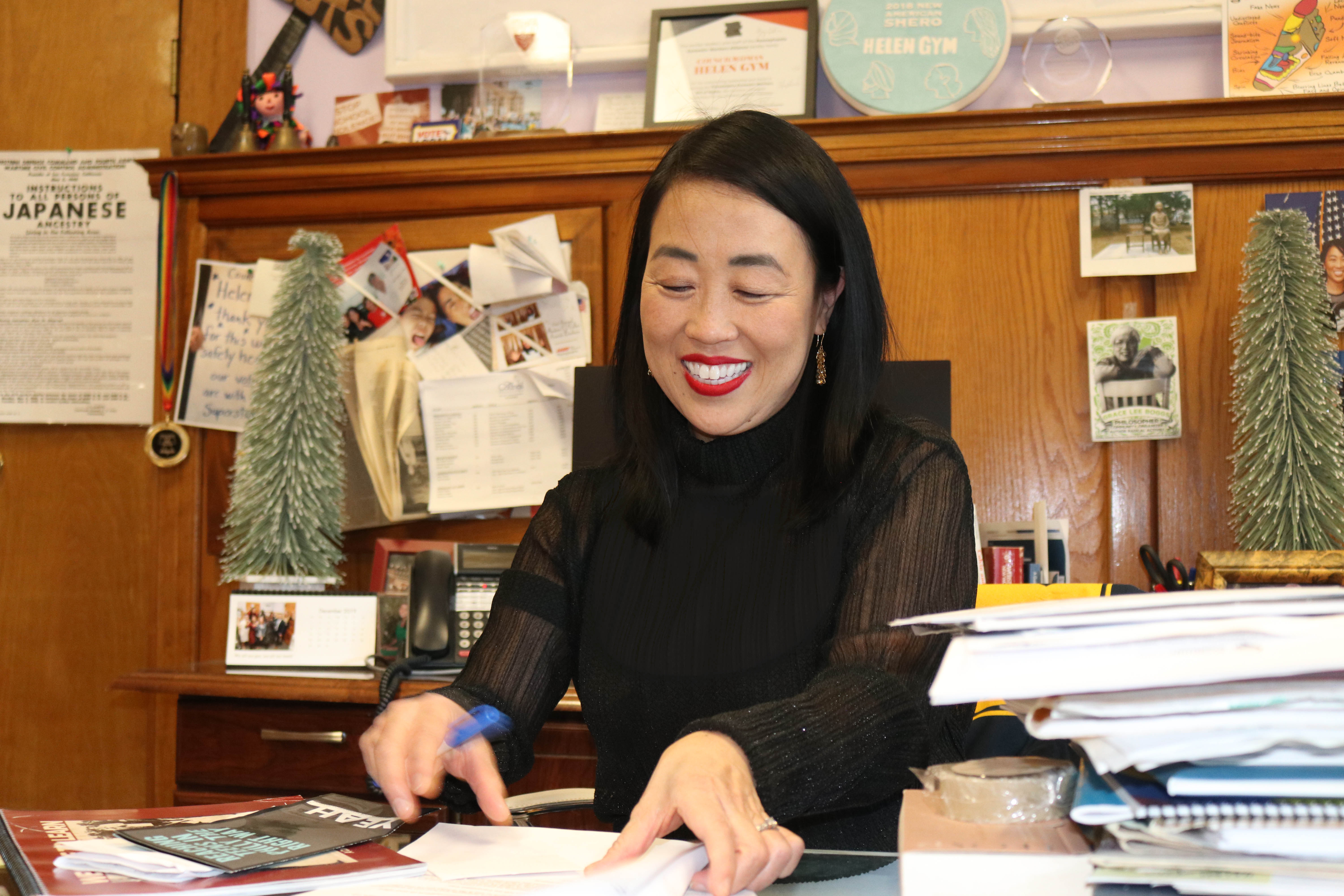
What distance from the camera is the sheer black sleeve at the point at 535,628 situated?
3.50ft

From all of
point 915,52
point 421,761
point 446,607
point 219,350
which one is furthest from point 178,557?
point 915,52

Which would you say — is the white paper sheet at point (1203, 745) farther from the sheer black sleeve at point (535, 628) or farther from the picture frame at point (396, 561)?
the picture frame at point (396, 561)

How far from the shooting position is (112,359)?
8.05ft

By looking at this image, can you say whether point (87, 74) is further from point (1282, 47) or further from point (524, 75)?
point (1282, 47)

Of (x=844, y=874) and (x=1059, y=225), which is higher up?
(x=1059, y=225)

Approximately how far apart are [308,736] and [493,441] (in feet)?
2.09

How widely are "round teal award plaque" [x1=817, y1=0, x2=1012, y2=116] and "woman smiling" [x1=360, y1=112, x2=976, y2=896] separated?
0.92 meters

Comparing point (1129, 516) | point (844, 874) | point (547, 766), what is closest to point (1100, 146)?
point (1129, 516)

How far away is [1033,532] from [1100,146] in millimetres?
648

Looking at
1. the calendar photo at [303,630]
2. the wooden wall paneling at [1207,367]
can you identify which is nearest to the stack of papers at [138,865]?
the calendar photo at [303,630]

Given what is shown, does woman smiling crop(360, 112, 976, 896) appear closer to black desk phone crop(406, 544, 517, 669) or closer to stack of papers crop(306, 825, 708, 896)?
stack of papers crop(306, 825, 708, 896)

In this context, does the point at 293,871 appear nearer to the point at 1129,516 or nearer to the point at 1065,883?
the point at 1065,883

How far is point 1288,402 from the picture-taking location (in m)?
1.69

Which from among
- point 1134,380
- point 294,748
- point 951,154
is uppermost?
point 951,154
